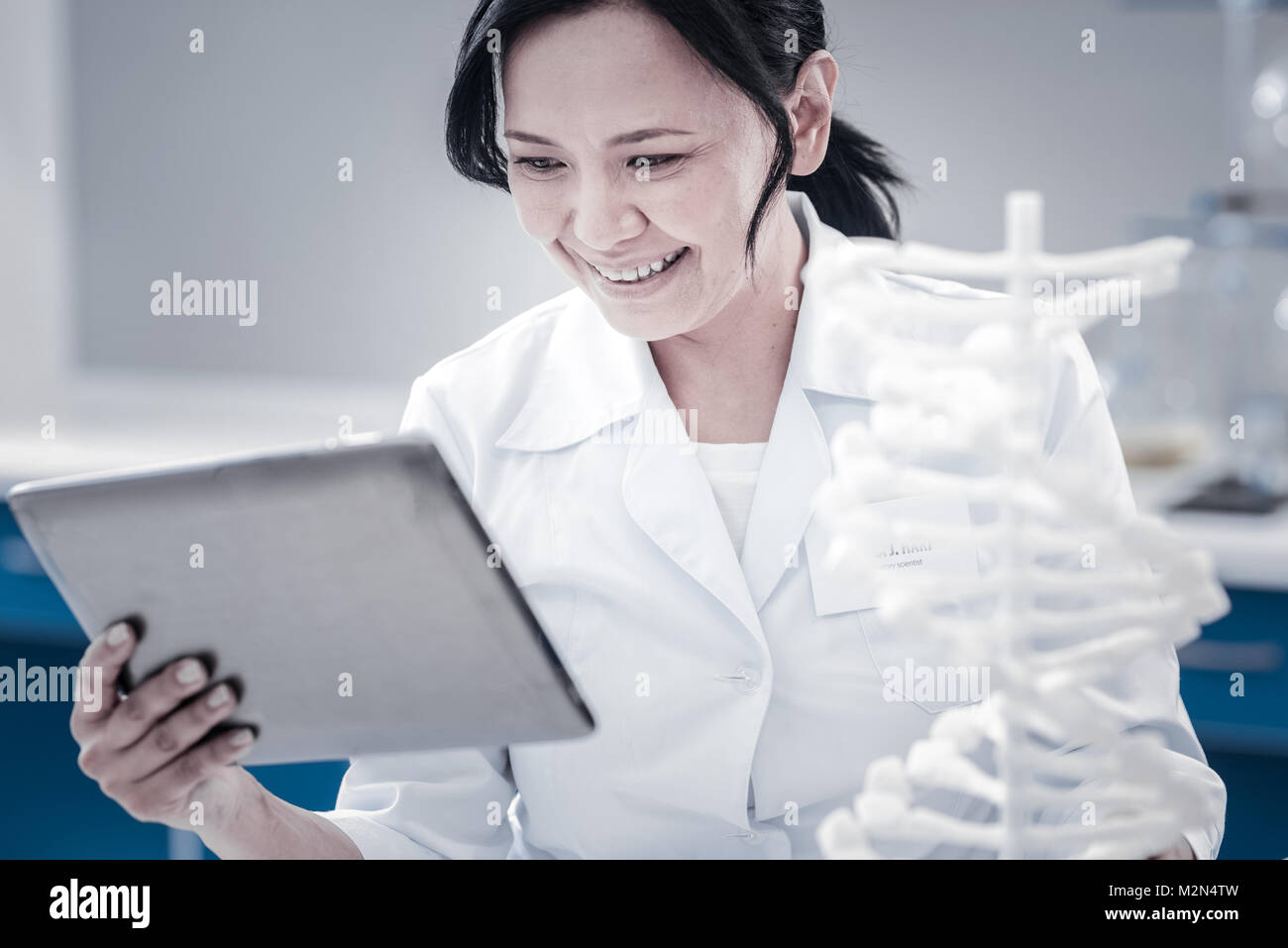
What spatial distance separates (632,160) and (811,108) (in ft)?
0.66

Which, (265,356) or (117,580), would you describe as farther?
(265,356)

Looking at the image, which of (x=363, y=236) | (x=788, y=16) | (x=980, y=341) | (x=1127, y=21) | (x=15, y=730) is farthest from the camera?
(x=363, y=236)

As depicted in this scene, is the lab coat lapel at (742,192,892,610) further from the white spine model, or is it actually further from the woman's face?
the white spine model

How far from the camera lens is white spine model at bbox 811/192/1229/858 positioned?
609 millimetres

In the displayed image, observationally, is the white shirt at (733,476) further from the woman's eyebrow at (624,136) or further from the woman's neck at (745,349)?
the woman's eyebrow at (624,136)

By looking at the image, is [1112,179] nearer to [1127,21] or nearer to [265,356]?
[1127,21]

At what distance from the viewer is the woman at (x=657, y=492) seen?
39.7 inches

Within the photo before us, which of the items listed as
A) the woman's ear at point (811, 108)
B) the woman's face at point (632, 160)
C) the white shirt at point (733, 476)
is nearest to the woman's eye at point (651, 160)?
the woman's face at point (632, 160)

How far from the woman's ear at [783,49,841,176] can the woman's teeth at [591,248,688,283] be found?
15cm

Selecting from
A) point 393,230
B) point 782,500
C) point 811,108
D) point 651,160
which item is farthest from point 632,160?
point 393,230

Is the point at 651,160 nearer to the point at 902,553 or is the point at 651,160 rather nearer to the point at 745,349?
the point at 745,349
